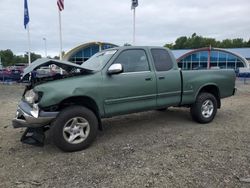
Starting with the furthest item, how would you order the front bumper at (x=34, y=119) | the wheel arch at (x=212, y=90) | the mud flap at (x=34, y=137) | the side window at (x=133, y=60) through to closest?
the wheel arch at (x=212, y=90), the side window at (x=133, y=60), the mud flap at (x=34, y=137), the front bumper at (x=34, y=119)

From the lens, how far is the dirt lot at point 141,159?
10.8 ft

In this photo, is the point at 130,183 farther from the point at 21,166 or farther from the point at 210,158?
the point at 21,166

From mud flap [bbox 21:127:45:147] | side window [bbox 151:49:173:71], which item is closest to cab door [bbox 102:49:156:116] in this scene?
side window [bbox 151:49:173:71]

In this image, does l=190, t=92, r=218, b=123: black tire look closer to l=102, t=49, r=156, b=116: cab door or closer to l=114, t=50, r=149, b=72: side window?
l=102, t=49, r=156, b=116: cab door

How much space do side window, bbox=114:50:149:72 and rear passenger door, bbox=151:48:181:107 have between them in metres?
0.28

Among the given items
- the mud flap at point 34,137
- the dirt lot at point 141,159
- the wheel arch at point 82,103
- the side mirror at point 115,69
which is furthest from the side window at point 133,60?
the mud flap at point 34,137

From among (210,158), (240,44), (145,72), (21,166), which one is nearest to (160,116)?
(145,72)

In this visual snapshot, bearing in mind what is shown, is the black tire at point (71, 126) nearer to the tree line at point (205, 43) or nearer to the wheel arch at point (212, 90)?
the wheel arch at point (212, 90)

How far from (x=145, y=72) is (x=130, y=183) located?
261 cm

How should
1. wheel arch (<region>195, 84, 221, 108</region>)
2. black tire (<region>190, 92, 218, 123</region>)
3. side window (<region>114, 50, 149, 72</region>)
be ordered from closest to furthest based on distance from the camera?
1. side window (<region>114, 50, 149, 72</region>)
2. black tire (<region>190, 92, 218, 123</region>)
3. wheel arch (<region>195, 84, 221, 108</region>)

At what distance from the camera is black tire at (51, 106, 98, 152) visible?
407cm

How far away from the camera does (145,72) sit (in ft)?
17.0

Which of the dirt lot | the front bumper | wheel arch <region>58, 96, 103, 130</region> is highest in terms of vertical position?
wheel arch <region>58, 96, 103, 130</region>

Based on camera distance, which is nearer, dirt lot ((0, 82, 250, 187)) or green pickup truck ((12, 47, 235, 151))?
dirt lot ((0, 82, 250, 187))
